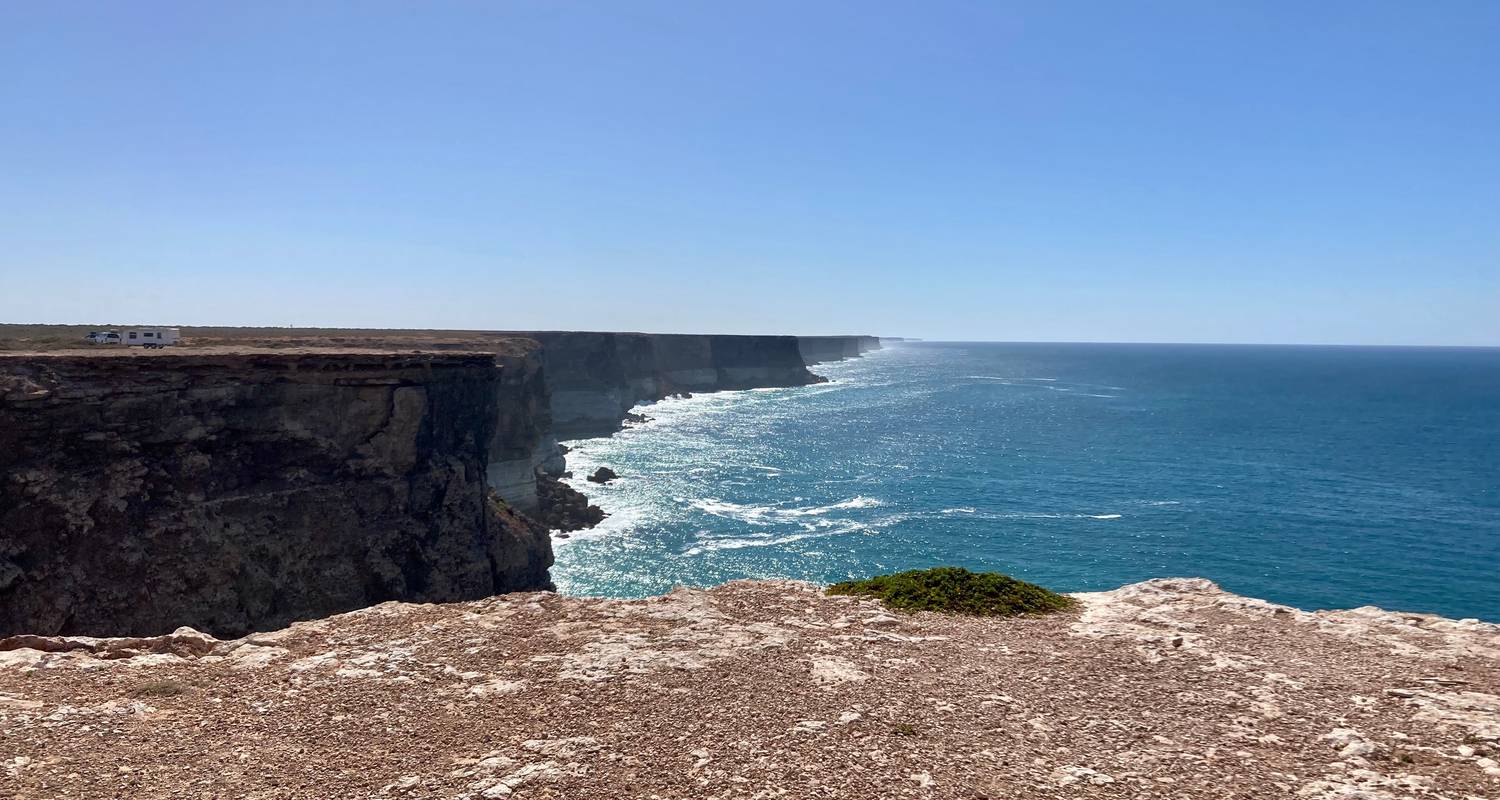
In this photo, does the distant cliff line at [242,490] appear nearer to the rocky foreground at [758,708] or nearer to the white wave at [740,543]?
the white wave at [740,543]

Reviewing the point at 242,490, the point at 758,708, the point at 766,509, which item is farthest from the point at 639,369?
the point at 758,708

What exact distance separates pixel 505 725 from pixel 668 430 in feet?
320

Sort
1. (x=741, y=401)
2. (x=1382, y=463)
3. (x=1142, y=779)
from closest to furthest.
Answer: (x=1142, y=779) → (x=1382, y=463) → (x=741, y=401)

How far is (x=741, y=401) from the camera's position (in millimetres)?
150250

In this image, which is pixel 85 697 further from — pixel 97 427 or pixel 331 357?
pixel 331 357

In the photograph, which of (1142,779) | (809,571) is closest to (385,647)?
(1142,779)

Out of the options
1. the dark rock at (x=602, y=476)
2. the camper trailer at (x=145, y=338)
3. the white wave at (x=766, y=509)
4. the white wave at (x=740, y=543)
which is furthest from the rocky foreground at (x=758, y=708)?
the dark rock at (x=602, y=476)

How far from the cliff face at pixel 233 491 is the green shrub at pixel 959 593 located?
2492 cm

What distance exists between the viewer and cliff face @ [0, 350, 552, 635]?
89.4 feet

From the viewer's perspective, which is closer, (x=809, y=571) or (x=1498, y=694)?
(x=1498, y=694)

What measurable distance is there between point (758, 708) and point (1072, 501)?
6034 cm

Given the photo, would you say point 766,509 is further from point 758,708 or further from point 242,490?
point 758,708

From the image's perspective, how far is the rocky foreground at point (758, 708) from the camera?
32.9 feet

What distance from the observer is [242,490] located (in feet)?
104
